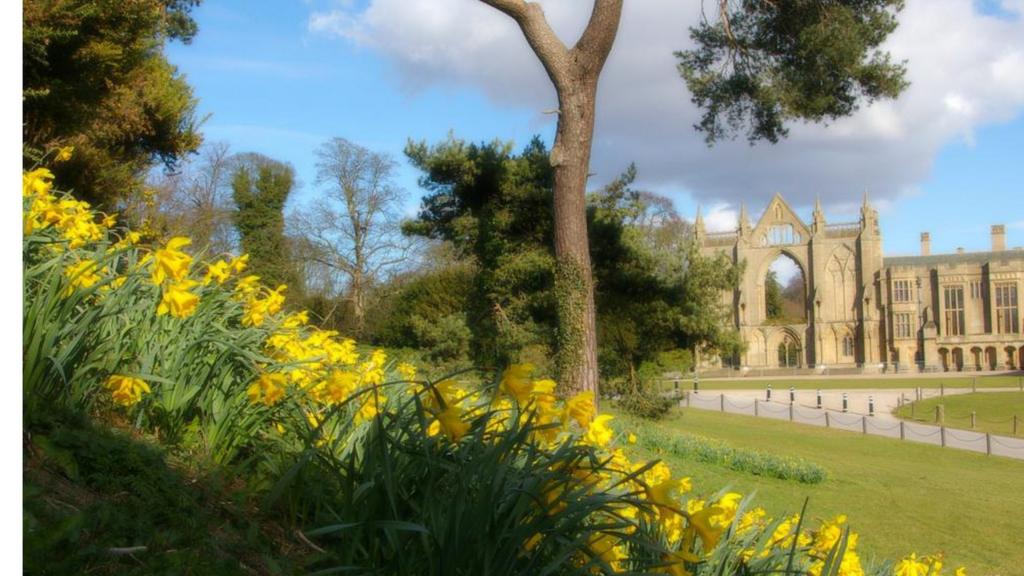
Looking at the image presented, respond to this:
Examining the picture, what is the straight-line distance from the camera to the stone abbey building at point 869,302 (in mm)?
63594

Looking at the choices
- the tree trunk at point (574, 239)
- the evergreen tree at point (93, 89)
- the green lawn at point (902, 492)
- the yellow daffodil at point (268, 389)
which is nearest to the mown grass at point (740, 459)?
the green lawn at point (902, 492)

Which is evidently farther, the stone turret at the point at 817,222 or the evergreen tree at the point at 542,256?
the stone turret at the point at 817,222

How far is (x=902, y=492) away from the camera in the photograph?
12.4 metres

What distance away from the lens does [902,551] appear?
8430 millimetres

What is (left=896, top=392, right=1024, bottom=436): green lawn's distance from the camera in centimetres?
2581

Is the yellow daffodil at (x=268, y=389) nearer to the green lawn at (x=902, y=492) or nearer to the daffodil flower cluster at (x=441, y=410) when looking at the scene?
the daffodil flower cluster at (x=441, y=410)

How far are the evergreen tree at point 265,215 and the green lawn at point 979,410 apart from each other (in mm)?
19372

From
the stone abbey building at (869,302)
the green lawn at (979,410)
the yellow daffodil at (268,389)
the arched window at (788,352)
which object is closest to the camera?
the yellow daffodil at (268,389)

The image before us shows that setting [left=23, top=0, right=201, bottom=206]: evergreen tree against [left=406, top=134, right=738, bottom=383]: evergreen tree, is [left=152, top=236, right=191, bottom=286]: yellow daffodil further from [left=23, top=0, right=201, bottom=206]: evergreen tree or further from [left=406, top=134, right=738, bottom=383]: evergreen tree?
[left=406, top=134, right=738, bottom=383]: evergreen tree

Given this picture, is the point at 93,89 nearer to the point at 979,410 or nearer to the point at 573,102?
the point at 573,102

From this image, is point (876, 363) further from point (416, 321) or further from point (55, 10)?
point (55, 10)

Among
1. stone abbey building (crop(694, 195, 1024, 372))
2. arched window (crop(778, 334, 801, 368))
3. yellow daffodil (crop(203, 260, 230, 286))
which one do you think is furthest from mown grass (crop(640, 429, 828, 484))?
arched window (crop(778, 334, 801, 368))

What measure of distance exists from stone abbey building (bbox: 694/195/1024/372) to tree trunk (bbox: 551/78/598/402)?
54.7 m

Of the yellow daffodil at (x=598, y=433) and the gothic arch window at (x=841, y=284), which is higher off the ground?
the gothic arch window at (x=841, y=284)
